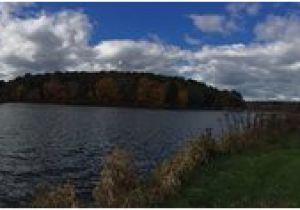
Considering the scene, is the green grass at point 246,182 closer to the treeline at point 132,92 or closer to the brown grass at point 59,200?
the brown grass at point 59,200

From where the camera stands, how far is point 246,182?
58.2ft

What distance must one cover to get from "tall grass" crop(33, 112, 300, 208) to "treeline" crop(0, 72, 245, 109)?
14041 centimetres

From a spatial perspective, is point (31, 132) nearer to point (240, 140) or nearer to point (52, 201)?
point (240, 140)

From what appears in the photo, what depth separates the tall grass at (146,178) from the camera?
1508cm

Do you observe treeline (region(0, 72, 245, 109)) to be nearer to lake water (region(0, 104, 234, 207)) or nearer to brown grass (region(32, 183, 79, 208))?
lake water (region(0, 104, 234, 207))

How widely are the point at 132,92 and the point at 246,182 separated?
522ft

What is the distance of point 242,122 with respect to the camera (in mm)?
31641

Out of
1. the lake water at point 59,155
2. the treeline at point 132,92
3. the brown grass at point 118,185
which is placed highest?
the treeline at point 132,92

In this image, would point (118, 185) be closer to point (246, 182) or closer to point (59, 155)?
point (246, 182)

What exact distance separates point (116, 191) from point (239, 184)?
164 inches

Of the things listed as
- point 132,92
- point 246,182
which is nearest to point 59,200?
point 246,182

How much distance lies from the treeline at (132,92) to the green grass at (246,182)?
473 ft

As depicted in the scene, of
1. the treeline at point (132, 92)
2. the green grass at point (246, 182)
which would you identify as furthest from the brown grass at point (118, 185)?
the treeline at point (132, 92)

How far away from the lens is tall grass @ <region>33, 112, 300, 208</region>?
49.5ft
